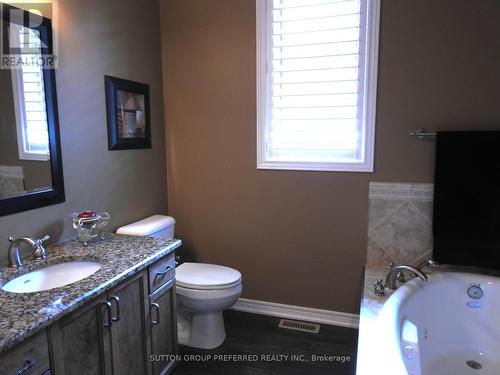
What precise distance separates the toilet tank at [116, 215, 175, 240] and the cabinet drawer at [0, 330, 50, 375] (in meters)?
1.09

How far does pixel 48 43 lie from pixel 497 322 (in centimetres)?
289

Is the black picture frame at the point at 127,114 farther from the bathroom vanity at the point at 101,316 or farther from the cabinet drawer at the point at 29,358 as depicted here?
the cabinet drawer at the point at 29,358

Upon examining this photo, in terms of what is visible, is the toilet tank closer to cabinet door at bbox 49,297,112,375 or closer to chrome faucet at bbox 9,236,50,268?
chrome faucet at bbox 9,236,50,268

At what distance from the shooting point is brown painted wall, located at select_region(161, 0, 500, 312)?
2.22 metres

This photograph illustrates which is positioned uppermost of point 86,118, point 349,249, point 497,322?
point 86,118

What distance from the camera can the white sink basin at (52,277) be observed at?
62.0 inches

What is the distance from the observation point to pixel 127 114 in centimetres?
246

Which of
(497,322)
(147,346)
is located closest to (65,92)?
→ (147,346)

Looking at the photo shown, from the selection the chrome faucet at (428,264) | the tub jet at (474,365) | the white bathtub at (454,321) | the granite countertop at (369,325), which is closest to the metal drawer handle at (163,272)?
the granite countertop at (369,325)

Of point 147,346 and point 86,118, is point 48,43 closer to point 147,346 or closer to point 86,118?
point 86,118

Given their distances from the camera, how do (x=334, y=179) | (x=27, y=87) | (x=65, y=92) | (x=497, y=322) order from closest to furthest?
(x=27, y=87)
(x=65, y=92)
(x=497, y=322)
(x=334, y=179)

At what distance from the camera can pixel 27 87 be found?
1.77 meters

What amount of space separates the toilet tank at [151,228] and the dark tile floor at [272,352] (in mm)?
783

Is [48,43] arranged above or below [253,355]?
above
